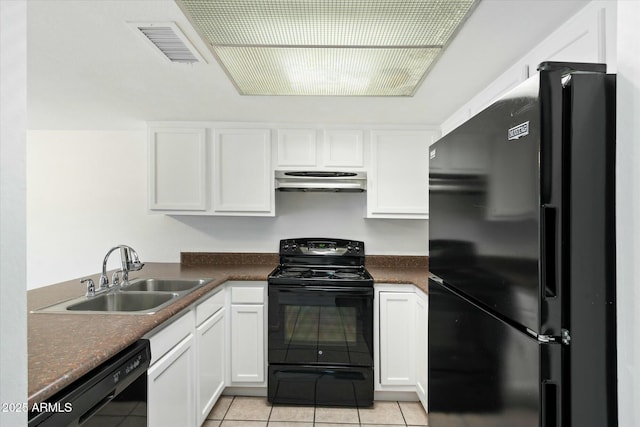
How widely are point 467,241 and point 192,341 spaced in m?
1.60

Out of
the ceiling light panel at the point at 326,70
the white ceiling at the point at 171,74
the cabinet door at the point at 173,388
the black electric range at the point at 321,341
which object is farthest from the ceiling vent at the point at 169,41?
the black electric range at the point at 321,341

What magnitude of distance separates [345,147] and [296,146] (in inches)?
15.8

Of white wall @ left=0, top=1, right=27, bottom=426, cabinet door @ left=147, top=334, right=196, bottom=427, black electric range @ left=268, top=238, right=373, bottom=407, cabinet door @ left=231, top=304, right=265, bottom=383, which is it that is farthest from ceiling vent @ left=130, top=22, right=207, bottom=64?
cabinet door @ left=231, top=304, right=265, bottom=383

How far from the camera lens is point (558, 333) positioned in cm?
70

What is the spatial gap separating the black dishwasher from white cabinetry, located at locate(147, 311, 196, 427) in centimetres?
11

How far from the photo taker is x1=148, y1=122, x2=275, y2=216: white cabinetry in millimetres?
2719

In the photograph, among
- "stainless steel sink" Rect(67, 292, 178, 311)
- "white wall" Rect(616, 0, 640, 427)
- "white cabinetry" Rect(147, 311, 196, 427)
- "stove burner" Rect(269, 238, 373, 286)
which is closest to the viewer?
"white wall" Rect(616, 0, 640, 427)

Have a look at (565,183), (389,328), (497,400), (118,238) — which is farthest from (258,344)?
(565,183)

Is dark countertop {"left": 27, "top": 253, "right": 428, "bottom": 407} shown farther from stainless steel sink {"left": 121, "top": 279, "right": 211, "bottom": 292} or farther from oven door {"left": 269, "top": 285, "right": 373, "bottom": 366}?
oven door {"left": 269, "top": 285, "right": 373, "bottom": 366}

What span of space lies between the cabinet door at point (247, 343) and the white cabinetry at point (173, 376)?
23.0 inches

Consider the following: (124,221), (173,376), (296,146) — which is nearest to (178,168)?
(124,221)

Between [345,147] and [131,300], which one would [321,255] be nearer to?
[345,147]

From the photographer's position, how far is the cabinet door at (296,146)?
9.00 feet

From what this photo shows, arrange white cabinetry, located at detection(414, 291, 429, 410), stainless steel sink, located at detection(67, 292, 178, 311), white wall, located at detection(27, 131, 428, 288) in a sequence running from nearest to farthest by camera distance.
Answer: stainless steel sink, located at detection(67, 292, 178, 311)
white cabinetry, located at detection(414, 291, 429, 410)
white wall, located at detection(27, 131, 428, 288)
